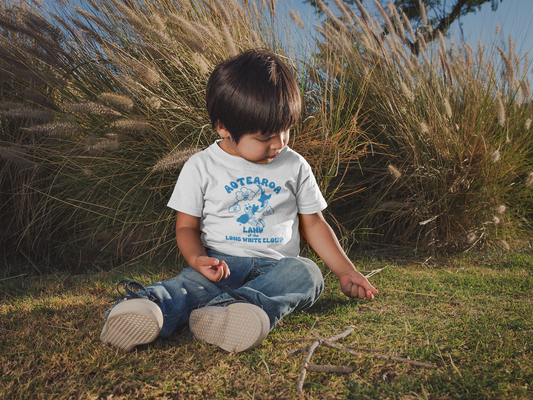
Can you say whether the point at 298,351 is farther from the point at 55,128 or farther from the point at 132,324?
the point at 55,128

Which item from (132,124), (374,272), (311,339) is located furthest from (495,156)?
(132,124)

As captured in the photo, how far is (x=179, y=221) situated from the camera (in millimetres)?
1461

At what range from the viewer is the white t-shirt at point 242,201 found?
4.64ft

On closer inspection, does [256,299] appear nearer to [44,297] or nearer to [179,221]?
[179,221]

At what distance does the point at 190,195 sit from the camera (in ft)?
4.74

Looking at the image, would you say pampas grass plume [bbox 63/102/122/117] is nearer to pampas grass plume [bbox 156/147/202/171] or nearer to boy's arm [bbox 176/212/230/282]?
pampas grass plume [bbox 156/147/202/171]

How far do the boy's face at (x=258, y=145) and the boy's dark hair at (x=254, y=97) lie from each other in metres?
0.02

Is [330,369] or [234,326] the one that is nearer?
[330,369]

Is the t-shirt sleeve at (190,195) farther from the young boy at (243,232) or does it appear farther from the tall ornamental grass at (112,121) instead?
the tall ornamental grass at (112,121)

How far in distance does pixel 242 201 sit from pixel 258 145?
0.76 ft

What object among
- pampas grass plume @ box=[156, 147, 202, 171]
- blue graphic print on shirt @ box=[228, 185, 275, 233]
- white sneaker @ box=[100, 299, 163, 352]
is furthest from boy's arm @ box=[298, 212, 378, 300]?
white sneaker @ box=[100, 299, 163, 352]

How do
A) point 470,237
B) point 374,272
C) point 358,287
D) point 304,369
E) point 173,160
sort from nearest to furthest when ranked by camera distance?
1. point 304,369
2. point 358,287
3. point 173,160
4. point 374,272
5. point 470,237

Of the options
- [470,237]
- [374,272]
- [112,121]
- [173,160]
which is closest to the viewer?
[173,160]

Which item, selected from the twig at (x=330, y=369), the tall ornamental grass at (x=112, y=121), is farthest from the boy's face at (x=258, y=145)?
the twig at (x=330, y=369)
